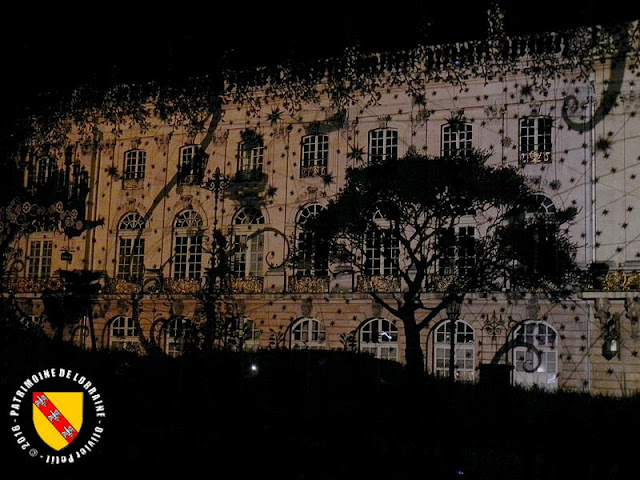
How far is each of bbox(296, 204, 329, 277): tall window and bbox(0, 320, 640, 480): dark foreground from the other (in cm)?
247

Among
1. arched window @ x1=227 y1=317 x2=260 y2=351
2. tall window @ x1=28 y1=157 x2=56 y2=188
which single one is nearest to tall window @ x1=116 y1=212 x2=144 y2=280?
tall window @ x1=28 y1=157 x2=56 y2=188

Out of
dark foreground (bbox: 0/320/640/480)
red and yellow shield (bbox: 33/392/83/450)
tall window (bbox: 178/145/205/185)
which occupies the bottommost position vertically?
dark foreground (bbox: 0/320/640/480)

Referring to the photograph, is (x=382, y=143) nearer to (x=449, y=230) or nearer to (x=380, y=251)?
(x=380, y=251)

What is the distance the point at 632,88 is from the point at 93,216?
38.0 ft

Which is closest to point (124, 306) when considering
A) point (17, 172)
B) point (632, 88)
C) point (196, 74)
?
point (17, 172)

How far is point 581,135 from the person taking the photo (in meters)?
17.1

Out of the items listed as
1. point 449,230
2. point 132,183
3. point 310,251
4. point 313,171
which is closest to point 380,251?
point 310,251

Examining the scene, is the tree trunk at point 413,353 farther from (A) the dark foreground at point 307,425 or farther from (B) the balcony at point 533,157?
(B) the balcony at point 533,157

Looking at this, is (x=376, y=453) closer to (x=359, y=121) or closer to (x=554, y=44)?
(x=554, y=44)

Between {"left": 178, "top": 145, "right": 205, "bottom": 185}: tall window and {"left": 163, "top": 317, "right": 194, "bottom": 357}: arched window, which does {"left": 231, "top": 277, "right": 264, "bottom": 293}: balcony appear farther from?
{"left": 178, "top": 145, "right": 205, "bottom": 185}: tall window

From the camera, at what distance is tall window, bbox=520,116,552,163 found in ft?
56.1

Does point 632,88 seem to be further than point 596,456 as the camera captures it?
Yes

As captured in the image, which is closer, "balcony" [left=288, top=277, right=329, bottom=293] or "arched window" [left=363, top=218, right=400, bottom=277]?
"arched window" [left=363, top=218, right=400, bottom=277]

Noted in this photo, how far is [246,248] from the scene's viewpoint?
17078mm
